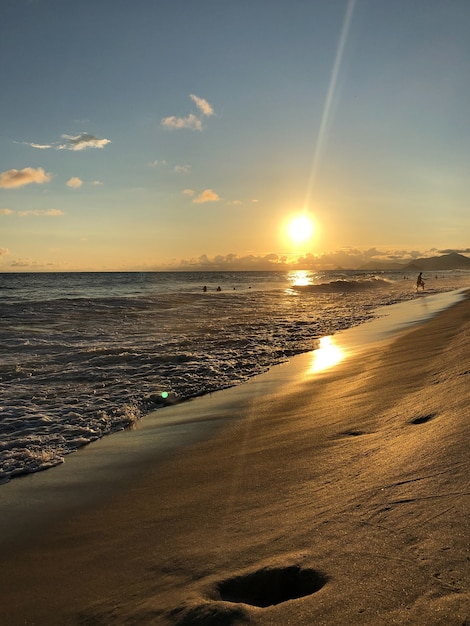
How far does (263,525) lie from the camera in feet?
11.0

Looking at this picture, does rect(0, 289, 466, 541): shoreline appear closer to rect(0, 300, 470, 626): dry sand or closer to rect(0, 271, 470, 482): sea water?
rect(0, 300, 470, 626): dry sand

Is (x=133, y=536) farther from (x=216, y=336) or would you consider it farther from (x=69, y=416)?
(x=216, y=336)

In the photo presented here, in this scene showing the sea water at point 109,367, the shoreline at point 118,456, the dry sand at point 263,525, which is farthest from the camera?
the sea water at point 109,367

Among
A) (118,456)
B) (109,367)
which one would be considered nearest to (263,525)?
(118,456)

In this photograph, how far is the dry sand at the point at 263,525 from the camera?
229 centimetres

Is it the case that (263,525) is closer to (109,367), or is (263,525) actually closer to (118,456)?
(118,456)

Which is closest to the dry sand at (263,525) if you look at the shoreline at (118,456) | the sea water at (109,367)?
the shoreline at (118,456)

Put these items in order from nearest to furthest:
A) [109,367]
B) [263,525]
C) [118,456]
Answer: [263,525]
[118,456]
[109,367]

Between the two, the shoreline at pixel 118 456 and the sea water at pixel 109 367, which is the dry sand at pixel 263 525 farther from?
the sea water at pixel 109 367

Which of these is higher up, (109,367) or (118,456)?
(109,367)

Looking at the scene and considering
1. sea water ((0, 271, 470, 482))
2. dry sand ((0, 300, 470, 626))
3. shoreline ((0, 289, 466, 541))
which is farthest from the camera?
sea water ((0, 271, 470, 482))

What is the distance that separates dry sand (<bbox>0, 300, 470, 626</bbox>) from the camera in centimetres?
229

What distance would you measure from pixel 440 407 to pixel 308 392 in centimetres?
322

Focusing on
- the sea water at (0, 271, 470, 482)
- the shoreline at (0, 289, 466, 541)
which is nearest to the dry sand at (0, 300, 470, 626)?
the shoreline at (0, 289, 466, 541)
